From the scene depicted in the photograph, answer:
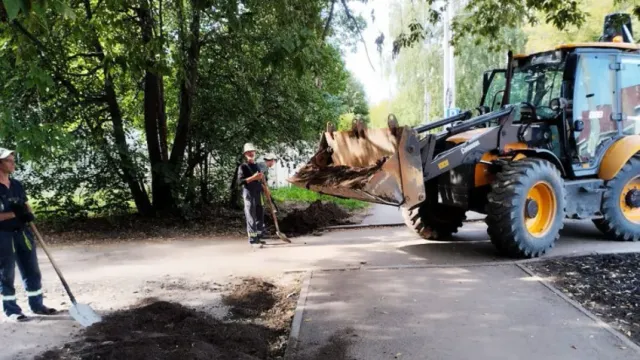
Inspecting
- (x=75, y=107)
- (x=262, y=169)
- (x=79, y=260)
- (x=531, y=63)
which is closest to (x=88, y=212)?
(x=75, y=107)

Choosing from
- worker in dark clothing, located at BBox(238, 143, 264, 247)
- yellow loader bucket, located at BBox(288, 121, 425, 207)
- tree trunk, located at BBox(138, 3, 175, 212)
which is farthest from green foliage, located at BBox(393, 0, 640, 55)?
tree trunk, located at BBox(138, 3, 175, 212)

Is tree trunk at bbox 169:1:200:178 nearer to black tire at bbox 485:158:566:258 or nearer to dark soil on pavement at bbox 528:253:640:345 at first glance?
black tire at bbox 485:158:566:258

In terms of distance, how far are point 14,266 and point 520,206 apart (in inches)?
241

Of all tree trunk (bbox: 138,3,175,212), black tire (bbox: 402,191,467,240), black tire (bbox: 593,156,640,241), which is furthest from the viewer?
tree trunk (bbox: 138,3,175,212)

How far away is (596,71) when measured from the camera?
809cm

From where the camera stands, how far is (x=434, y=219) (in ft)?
29.2

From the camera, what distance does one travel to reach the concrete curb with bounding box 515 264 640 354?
4.41 meters

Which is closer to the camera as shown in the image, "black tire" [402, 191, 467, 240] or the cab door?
the cab door

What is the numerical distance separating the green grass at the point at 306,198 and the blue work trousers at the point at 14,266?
8963 millimetres

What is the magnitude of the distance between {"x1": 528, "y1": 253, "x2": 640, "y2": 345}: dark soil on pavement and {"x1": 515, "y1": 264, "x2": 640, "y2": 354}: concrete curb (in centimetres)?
8

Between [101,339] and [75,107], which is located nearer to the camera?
[101,339]

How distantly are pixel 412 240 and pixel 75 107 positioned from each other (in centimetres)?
739

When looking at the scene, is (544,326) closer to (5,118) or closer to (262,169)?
(262,169)

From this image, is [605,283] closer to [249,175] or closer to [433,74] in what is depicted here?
[249,175]
